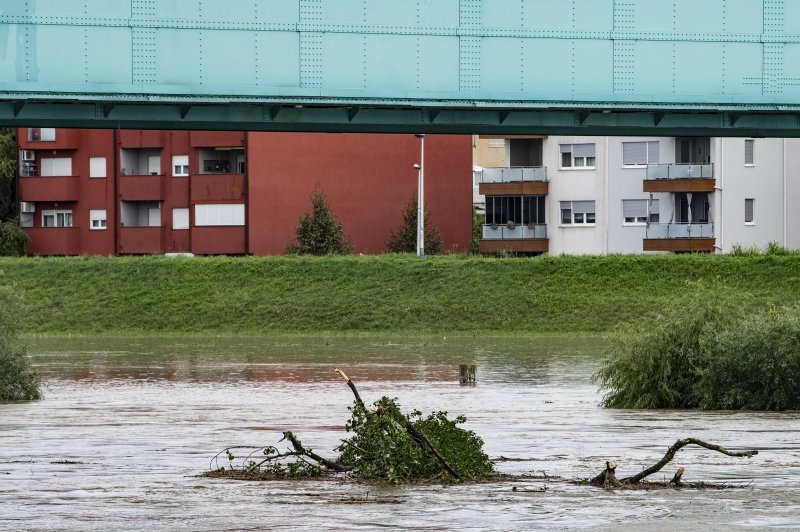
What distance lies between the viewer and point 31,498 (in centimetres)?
1577

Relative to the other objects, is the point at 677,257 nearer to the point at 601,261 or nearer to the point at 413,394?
the point at 601,261

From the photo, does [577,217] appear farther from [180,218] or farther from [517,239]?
[180,218]

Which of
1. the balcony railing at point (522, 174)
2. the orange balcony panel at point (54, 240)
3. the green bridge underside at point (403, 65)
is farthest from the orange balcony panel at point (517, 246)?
the green bridge underside at point (403, 65)

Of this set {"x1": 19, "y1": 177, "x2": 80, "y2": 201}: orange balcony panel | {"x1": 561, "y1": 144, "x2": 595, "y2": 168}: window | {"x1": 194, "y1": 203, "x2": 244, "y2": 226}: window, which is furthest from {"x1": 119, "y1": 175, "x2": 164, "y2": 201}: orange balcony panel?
{"x1": 561, "y1": 144, "x2": 595, "y2": 168}: window

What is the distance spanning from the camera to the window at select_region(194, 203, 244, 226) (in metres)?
83.4

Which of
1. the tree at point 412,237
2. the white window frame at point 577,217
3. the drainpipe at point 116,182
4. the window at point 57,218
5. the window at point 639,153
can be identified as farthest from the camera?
the window at point 57,218

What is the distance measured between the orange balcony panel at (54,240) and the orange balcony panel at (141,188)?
3400 millimetres

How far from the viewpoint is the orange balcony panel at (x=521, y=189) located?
87.2m

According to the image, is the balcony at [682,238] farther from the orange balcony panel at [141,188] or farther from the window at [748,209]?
the orange balcony panel at [141,188]

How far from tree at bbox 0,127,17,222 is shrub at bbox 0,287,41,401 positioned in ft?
203

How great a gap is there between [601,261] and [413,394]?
35.7 m

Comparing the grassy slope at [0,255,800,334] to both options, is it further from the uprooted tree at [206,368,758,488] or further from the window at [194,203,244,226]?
→ the uprooted tree at [206,368,758,488]

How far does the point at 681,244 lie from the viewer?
82562 millimetres

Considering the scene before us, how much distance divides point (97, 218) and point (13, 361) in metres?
57.9
